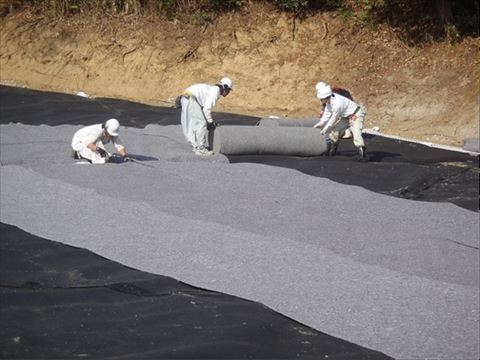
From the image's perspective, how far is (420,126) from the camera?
17.3m

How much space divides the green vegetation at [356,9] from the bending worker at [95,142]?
33.6ft

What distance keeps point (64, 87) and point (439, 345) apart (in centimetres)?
1499

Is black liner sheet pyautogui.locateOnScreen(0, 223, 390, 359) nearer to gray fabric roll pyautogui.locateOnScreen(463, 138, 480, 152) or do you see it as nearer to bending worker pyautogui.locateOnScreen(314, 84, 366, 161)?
bending worker pyautogui.locateOnScreen(314, 84, 366, 161)

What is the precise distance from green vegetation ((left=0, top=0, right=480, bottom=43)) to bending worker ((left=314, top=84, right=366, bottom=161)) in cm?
733

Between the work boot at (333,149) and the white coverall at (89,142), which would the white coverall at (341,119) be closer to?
the work boot at (333,149)

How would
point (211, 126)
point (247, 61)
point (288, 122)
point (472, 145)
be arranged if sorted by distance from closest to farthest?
point (211, 126), point (288, 122), point (472, 145), point (247, 61)

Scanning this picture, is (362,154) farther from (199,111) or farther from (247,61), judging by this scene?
(247,61)

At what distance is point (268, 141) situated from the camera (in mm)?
12383

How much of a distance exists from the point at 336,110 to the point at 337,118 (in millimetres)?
175

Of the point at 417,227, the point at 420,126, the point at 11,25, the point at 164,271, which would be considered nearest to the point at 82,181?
the point at 164,271

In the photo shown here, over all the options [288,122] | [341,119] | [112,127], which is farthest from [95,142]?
[288,122]

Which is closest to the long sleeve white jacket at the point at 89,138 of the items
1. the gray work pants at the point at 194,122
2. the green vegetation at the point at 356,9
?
the gray work pants at the point at 194,122

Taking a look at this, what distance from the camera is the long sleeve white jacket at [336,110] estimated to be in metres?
12.7

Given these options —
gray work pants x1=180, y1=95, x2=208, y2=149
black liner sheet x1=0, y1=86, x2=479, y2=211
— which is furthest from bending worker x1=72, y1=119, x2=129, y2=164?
black liner sheet x1=0, y1=86, x2=479, y2=211
